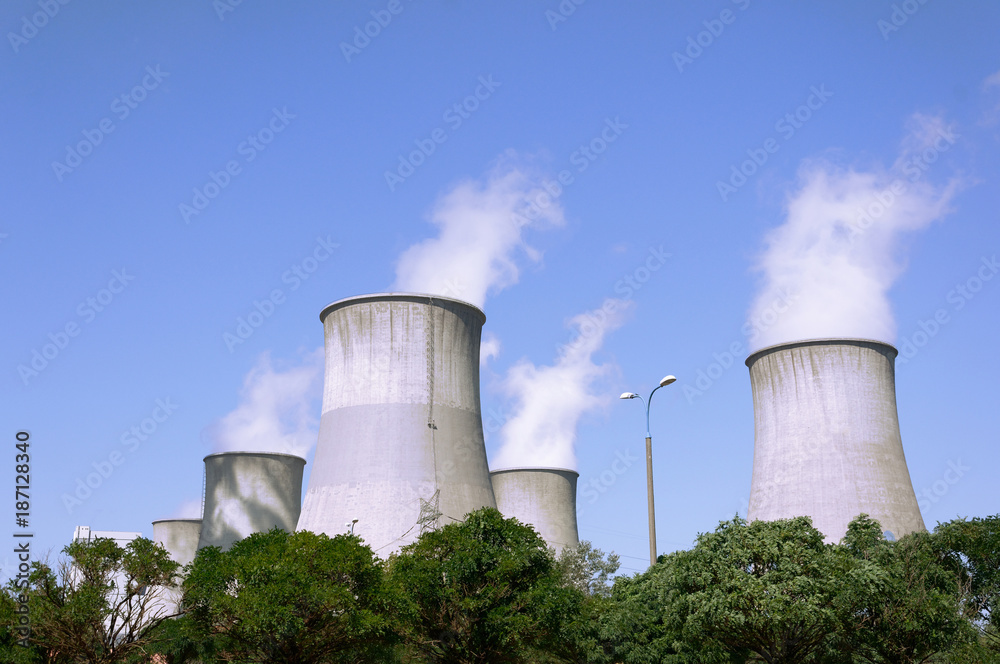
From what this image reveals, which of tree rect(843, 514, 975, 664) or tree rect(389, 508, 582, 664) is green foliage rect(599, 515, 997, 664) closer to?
tree rect(843, 514, 975, 664)

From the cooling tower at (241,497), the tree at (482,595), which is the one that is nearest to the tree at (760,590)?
the tree at (482,595)

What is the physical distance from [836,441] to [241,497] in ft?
68.1

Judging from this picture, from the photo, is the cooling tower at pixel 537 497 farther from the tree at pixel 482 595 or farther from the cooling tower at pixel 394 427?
the tree at pixel 482 595

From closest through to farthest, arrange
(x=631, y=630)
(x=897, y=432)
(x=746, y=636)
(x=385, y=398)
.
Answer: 1. (x=746, y=636)
2. (x=631, y=630)
3. (x=385, y=398)
4. (x=897, y=432)

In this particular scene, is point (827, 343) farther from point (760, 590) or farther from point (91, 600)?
point (91, 600)

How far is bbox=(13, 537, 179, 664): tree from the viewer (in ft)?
43.8

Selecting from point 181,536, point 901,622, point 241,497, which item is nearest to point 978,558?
point 901,622

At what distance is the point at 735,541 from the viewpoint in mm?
13305

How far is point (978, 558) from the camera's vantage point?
17.8 meters

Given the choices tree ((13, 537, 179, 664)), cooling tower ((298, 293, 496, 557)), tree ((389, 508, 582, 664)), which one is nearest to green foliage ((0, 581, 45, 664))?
tree ((13, 537, 179, 664))

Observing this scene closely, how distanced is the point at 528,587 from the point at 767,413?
A: 1346 cm

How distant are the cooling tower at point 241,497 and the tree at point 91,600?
19492 millimetres

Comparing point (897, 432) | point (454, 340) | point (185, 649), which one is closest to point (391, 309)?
point (454, 340)

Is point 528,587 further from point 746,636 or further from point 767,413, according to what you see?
point 767,413
